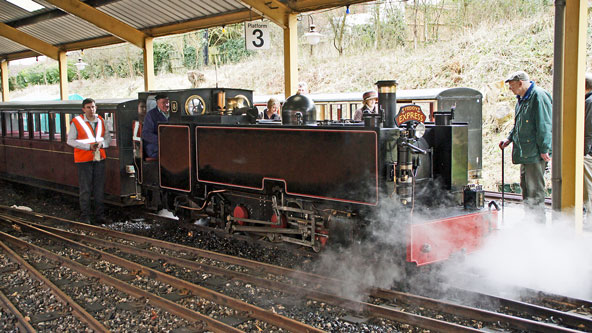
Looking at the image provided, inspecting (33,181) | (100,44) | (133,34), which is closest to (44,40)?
(100,44)

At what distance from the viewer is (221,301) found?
490 centimetres

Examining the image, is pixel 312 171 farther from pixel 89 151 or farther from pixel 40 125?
pixel 40 125

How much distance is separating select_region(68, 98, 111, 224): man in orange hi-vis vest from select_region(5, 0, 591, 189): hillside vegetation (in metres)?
5.18

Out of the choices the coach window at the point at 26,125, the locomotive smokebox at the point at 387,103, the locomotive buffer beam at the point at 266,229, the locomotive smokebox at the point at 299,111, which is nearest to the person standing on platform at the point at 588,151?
the locomotive smokebox at the point at 387,103

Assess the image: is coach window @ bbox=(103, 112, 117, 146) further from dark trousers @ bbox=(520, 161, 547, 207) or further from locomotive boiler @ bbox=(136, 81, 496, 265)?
dark trousers @ bbox=(520, 161, 547, 207)

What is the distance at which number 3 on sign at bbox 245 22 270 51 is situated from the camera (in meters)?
9.80

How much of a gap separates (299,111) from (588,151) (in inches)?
139

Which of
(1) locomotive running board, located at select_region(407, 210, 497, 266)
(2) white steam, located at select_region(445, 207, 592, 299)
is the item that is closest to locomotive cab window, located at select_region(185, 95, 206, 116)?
(1) locomotive running board, located at select_region(407, 210, 497, 266)

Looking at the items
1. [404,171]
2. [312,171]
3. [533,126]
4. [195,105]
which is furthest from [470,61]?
[404,171]

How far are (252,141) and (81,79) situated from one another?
30983mm

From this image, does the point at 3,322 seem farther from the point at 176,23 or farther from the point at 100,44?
the point at 100,44

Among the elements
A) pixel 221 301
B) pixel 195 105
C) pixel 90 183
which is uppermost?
pixel 195 105

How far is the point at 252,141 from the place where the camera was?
627 centimetres

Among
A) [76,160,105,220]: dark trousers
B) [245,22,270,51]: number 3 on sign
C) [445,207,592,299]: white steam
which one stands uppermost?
[245,22,270,51]: number 3 on sign
